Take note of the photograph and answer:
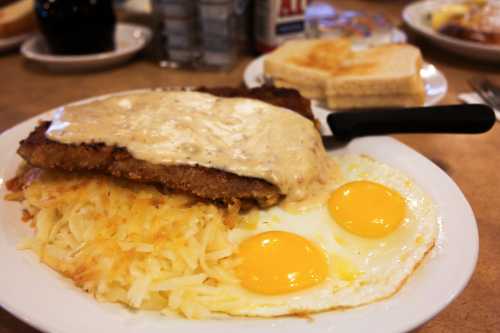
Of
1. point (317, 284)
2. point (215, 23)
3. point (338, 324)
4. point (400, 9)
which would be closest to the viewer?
point (338, 324)

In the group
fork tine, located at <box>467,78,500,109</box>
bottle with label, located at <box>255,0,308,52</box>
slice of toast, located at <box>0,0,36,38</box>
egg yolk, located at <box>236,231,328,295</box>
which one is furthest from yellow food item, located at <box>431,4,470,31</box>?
slice of toast, located at <box>0,0,36,38</box>

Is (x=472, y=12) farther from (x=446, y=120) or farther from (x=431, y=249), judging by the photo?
(x=431, y=249)

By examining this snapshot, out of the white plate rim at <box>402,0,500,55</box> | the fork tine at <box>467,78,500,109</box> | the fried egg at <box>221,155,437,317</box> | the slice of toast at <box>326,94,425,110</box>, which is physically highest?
the fried egg at <box>221,155,437,317</box>

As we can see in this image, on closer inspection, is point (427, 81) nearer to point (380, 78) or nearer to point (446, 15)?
point (380, 78)

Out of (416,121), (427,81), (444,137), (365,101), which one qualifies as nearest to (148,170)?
(416,121)

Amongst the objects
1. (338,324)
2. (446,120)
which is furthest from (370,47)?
(338,324)

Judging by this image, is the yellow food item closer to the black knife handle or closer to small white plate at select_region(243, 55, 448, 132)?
small white plate at select_region(243, 55, 448, 132)

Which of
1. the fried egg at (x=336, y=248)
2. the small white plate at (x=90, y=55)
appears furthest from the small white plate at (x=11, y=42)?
the fried egg at (x=336, y=248)
